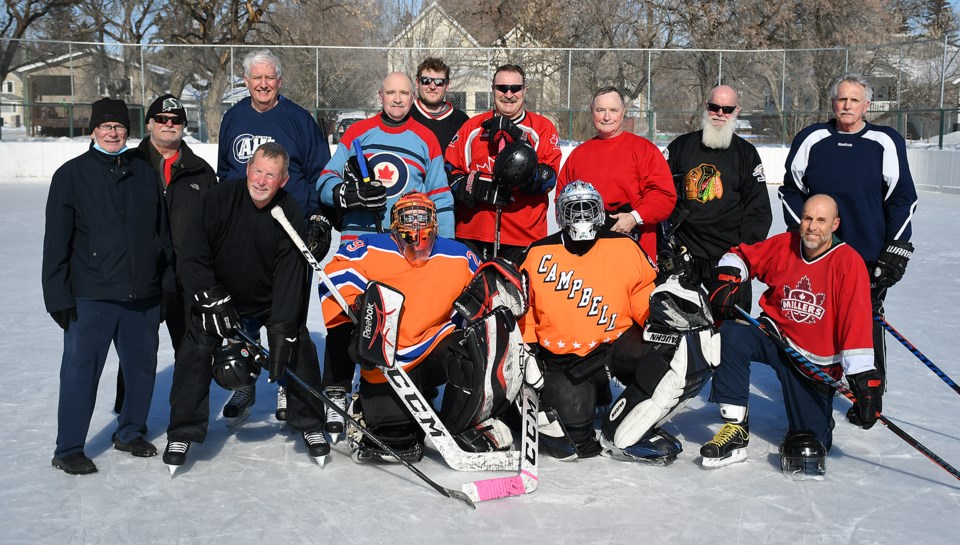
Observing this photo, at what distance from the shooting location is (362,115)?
50.5ft

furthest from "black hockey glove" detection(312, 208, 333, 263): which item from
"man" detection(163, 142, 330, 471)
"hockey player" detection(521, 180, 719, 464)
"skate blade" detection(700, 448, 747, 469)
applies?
"skate blade" detection(700, 448, 747, 469)

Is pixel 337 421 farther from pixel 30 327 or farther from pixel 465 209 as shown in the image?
pixel 30 327

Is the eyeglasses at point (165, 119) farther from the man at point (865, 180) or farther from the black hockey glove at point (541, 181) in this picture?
the man at point (865, 180)

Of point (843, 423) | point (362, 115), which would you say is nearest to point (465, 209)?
point (843, 423)

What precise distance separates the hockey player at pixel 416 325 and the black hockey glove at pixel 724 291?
85 cm

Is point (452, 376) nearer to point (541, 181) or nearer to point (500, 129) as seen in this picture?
point (541, 181)

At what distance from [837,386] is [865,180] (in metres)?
1.00

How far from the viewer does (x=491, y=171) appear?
13.0 ft

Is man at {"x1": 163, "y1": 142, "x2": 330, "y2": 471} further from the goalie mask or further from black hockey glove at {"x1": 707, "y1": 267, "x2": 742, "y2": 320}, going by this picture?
black hockey glove at {"x1": 707, "y1": 267, "x2": 742, "y2": 320}

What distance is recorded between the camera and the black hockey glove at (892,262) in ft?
11.9

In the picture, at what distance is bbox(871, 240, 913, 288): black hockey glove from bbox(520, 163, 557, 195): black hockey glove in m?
1.40

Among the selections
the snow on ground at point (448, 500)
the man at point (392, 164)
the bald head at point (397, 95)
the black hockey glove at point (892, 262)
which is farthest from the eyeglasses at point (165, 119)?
the black hockey glove at point (892, 262)

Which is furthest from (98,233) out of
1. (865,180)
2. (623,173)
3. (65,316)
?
(865,180)

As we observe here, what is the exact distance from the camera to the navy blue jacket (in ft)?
10.2
